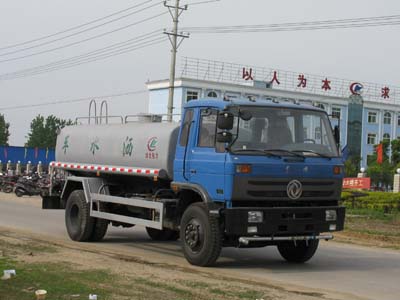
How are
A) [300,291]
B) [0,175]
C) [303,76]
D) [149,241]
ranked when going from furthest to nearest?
[303,76], [0,175], [149,241], [300,291]

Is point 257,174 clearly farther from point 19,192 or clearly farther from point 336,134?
point 19,192

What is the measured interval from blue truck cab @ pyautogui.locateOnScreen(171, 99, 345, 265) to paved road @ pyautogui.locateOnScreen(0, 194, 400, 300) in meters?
0.58

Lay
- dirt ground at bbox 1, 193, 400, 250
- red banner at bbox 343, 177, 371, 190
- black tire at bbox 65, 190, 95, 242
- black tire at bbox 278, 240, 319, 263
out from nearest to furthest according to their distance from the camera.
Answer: black tire at bbox 278, 240, 319, 263, black tire at bbox 65, 190, 95, 242, dirt ground at bbox 1, 193, 400, 250, red banner at bbox 343, 177, 371, 190

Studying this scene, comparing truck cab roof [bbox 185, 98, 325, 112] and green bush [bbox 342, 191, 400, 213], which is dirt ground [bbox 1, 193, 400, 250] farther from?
truck cab roof [bbox 185, 98, 325, 112]

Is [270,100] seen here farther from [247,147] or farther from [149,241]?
[149,241]

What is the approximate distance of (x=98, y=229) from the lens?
46.3 ft

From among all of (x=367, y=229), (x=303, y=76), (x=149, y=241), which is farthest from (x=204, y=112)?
(x=303, y=76)

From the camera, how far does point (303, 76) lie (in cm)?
7025

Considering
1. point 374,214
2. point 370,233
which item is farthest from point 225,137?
point 374,214

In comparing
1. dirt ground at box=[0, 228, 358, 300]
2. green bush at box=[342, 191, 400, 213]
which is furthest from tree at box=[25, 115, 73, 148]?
dirt ground at box=[0, 228, 358, 300]

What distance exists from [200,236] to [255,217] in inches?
39.4

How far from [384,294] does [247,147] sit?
2.95 metres

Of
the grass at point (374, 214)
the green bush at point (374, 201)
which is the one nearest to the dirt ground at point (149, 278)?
the grass at point (374, 214)

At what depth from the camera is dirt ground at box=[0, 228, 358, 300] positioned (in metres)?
8.25
